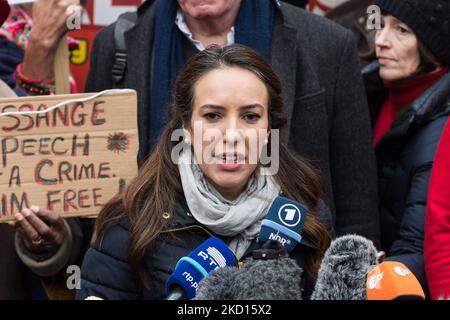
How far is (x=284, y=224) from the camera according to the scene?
2543 mm

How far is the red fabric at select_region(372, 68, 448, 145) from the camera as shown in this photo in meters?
4.18

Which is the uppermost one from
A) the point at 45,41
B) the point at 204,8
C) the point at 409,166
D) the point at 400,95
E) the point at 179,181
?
the point at 204,8

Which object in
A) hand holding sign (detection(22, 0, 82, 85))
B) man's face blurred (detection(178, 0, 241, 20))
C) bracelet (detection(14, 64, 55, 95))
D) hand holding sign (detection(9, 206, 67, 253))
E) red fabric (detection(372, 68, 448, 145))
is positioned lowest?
hand holding sign (detection(9, 206, 67, 253))

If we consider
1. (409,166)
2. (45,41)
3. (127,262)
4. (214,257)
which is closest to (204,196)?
(127,262)

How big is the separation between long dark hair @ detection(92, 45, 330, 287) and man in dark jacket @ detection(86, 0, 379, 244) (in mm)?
517

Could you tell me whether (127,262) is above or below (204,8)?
below

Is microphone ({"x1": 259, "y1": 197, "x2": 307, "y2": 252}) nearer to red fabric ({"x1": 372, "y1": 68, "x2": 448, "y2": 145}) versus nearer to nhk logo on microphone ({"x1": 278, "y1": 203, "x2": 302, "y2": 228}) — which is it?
nhk logo on microphone ({"x1": 278, "y1": 203, "x2": 302, "y2": 228})

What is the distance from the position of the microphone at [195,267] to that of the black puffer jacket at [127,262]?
49 centimetres

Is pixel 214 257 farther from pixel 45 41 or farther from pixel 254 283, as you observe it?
pixel 45 41

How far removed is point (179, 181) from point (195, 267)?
759 mm

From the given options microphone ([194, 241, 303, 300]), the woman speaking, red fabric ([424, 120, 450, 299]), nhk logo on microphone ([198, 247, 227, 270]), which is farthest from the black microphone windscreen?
red fabric ([424, 120, 450, 299])

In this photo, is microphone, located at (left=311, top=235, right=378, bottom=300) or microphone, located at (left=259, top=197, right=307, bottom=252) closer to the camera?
microphone, located at (left=311, top=235, right=378, bottom=300)
